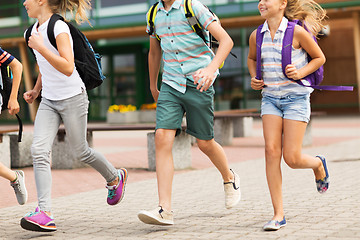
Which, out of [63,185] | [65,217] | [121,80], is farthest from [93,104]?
[65,217]

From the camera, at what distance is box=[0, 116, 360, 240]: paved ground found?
4910mm

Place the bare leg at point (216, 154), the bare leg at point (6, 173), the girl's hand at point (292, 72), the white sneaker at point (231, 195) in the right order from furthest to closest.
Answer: the white sneaker at point (231, 195)
the bare leg at point (6, 173)
the bare leg at point (216, 154)
the girl's hand at point (292, 72)

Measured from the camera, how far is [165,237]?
4742 millimetres

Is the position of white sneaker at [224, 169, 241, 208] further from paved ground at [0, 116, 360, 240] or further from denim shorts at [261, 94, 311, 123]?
denim shorts at [261, 94, 311, 123]

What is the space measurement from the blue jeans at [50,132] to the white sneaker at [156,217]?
2.31 ft

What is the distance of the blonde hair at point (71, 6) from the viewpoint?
512cm

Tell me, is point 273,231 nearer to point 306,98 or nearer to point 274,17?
point 306,98

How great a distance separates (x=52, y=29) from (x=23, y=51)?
1166 inches

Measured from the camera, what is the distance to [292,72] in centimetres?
484

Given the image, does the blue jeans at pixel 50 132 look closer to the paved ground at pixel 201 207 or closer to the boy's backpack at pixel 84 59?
the boy's backpack at pixel 84 59

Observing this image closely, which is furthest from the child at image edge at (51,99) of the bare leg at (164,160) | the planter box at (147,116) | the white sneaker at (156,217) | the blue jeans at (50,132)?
the planter box at (147,116)

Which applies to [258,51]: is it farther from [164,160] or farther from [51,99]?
[51,99]

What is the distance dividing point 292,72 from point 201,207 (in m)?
1.85

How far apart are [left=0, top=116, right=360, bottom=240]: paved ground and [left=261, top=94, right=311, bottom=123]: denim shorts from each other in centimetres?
81
